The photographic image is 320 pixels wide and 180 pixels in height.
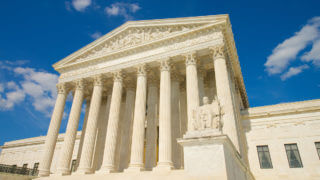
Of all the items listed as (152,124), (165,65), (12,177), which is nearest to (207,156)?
(165,65)

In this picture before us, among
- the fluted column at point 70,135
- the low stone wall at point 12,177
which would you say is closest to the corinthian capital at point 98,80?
the fluted column at point 70,135

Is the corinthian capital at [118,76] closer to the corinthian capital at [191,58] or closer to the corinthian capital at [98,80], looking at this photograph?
the corinthian capital at [98,80]

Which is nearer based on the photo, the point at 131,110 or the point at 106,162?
the point at 106,162

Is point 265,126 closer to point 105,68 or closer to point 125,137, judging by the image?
point 125,137

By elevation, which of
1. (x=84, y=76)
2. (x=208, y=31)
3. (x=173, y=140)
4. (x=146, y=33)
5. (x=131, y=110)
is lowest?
(x=173, y=140)

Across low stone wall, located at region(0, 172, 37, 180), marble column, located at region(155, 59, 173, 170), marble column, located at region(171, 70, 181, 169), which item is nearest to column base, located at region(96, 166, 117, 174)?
marble column, located at region(155, 59, 173, 170)

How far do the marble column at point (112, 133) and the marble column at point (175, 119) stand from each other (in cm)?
621

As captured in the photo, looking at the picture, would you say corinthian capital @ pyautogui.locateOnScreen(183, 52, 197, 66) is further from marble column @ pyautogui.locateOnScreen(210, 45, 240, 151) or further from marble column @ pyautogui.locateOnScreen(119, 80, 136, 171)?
marble column @ pyautogui.locateOnScreen(119, 80, 136, 171)

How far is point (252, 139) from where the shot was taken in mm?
27375

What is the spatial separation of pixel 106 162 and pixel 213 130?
1702cm

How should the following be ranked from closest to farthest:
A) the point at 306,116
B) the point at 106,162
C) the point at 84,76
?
the point at 106,162, the point at 306,116, the point at 84,76

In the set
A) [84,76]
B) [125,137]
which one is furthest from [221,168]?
[84,76]

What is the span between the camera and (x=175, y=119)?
2620 centimetres

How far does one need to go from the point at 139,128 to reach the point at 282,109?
57.2ft
